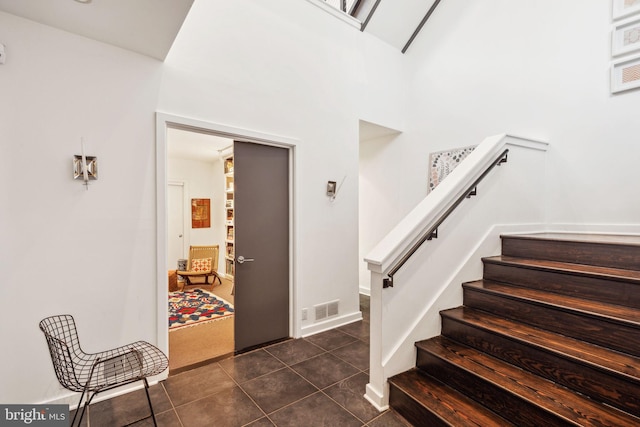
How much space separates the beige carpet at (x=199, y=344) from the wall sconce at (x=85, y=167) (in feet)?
5.99

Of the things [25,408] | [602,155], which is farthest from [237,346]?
[602,155]

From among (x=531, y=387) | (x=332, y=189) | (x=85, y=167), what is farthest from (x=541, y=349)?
(x=85, y=167)

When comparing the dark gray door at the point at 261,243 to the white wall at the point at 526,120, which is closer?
the white wall at the point at 526,120

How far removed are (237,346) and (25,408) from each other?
5.13 ft

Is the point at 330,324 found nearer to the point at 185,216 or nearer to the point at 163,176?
the point at 163,176

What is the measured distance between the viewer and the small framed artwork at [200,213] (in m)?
6.70

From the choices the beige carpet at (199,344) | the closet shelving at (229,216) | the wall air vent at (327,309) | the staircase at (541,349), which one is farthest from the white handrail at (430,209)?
the closet shelving at (229,216)

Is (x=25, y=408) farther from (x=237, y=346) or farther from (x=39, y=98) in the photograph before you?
(x=39, y=98)

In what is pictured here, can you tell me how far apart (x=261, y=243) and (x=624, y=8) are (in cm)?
436

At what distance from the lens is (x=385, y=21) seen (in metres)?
4.09

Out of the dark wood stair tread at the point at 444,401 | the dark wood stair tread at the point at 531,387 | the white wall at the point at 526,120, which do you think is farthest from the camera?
the white wall at the point at 526,120


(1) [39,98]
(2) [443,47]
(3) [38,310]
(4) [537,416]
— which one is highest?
(2) [443,47]

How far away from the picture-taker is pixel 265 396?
221cm

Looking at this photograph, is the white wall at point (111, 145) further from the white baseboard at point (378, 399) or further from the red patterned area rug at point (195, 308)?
the red patterned area rug at point (195, 308)
